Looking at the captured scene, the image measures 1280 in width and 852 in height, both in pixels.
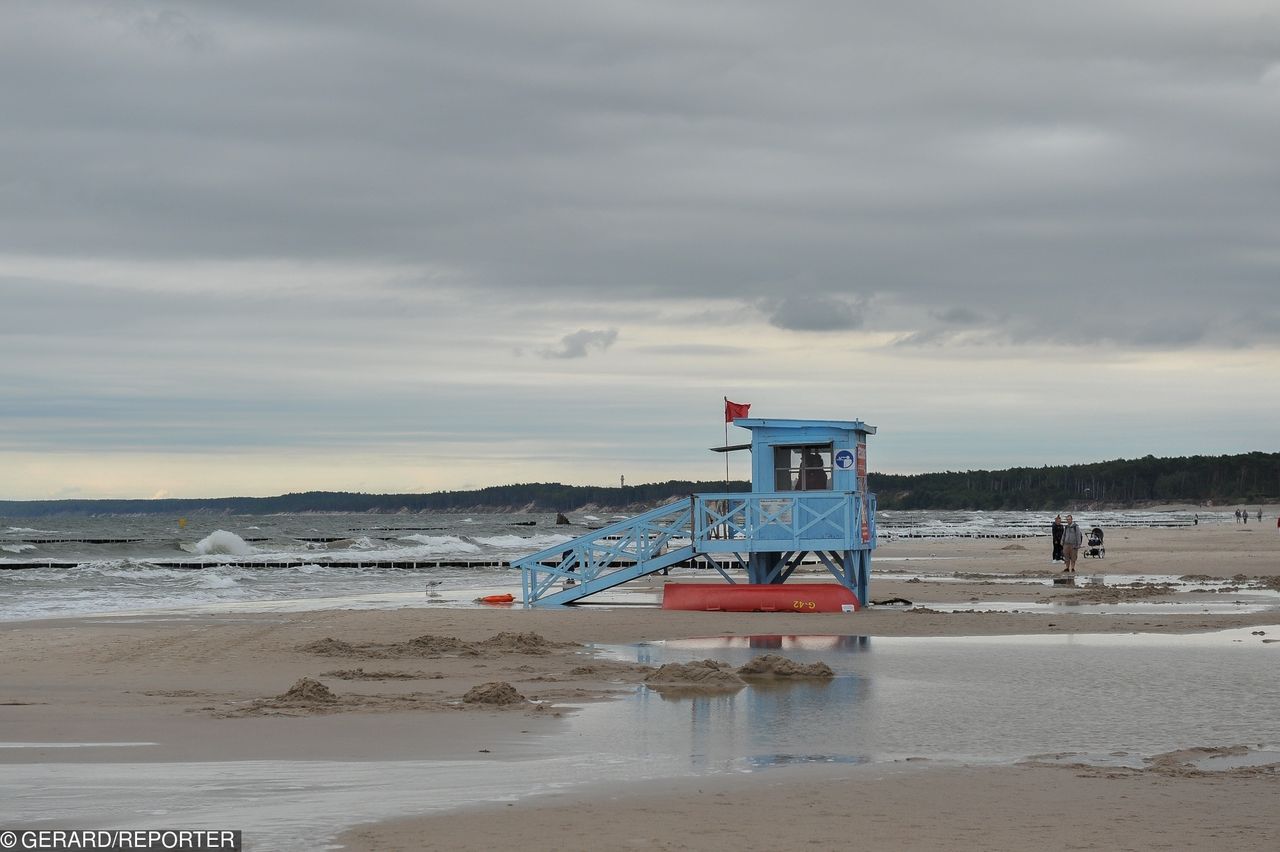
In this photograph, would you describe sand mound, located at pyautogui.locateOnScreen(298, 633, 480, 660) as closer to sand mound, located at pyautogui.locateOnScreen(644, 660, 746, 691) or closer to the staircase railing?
sand mound, located at pyautogui.locateOnScreen(644, 660, 746, 691)

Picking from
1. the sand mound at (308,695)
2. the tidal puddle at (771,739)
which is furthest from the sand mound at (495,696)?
the sand mound at (308,695)

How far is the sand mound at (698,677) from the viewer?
15.2 meters

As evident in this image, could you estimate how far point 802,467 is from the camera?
2883cm

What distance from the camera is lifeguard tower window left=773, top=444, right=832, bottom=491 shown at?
2869 centimetres

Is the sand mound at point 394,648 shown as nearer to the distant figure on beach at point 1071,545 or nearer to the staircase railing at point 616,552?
the staircase railing at point 616,552

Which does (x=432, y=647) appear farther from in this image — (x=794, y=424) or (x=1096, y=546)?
(x=1096, y=546)

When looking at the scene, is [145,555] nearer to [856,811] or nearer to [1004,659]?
[1004,659]

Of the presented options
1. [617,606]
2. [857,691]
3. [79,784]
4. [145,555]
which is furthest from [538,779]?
[145,555]

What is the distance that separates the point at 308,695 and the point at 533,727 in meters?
2.82

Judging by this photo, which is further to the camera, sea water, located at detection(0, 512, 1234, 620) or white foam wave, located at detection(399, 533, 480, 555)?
white foam wave, located at detection(399, 533, 480, 555)

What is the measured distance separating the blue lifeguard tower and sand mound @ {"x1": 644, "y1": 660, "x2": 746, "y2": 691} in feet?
40.4

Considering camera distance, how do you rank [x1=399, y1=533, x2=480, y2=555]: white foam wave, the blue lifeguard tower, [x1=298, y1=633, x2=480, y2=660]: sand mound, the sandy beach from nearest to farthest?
1. the sandy beach
2. [x1=298, y1=633, x2=480, y2=660]: sand mound
3. the blue lifeguard tower
4. [x1=399, y1=533, x2=480, y2=555]: white foam wave

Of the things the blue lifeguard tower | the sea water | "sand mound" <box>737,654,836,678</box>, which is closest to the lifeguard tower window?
the blue lifeguard tower

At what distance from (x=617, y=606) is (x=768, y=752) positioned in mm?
19234
